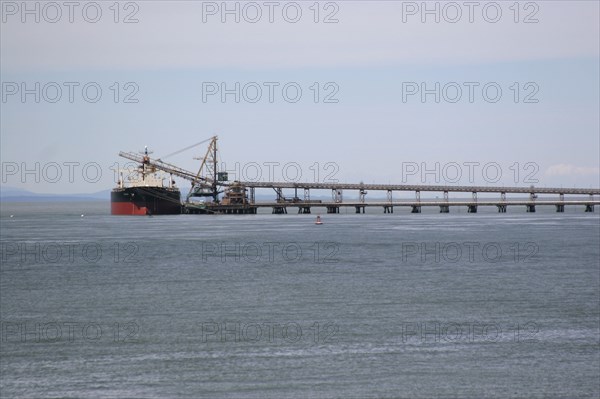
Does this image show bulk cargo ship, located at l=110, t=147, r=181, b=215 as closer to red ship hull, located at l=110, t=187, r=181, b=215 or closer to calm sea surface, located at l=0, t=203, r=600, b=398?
red ship hull, located at l=110, t=187, r=181, b=215

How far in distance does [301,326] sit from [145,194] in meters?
130

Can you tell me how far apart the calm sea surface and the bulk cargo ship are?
89810 millimetres

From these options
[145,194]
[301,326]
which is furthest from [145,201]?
[301,326]

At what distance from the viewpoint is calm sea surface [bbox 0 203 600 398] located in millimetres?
27500

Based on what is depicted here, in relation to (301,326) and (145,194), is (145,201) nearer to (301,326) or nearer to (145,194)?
(145,194)

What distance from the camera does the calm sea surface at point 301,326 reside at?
2750 cm

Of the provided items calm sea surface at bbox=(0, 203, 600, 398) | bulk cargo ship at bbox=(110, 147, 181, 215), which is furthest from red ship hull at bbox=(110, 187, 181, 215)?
calm sea surface at bbox=(0, 203, 600, 398)

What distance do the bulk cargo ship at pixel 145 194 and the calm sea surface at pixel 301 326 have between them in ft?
295

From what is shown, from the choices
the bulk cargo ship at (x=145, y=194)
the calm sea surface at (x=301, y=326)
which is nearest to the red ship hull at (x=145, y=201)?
the bulk cargo ship at (x=145, y=194)

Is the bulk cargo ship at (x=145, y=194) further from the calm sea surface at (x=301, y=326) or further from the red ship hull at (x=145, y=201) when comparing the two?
the calm sea surface at (x=301, y=326)

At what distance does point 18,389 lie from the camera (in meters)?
Answer: 26.9

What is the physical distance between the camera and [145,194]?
163375 mm

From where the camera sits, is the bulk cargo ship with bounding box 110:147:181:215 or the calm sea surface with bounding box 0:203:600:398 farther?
the bulk cargo ship with bounding box 110:147:181:215

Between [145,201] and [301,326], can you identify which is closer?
[301,326]
